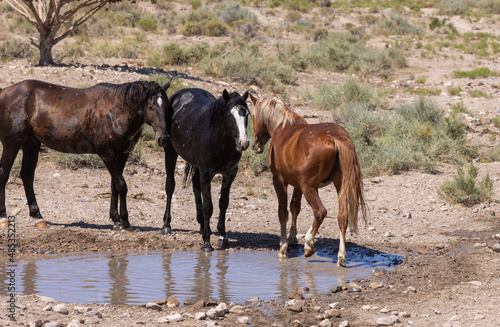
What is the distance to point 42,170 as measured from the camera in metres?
11.4

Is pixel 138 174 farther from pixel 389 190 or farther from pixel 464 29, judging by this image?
pixel 464 29

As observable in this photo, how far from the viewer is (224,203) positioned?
8266 mm

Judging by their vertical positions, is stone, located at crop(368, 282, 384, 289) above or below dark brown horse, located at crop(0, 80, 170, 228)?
below

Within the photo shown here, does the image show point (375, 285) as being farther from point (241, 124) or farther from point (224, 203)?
point (224, 203)

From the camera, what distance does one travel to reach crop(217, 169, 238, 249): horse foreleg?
814 centimetres

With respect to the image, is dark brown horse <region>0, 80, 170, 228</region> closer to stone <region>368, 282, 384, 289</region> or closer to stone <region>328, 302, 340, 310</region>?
stone <region>368, 282, 384, 289</region>

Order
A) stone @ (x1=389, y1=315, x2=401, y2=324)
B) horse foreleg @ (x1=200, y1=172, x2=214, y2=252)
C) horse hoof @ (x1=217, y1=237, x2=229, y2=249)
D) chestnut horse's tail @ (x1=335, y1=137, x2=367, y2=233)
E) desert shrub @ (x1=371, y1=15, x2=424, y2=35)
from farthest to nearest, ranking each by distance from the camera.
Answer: desert shrub @ (x1=371, y1=15, x2=424, y2=35) < horse hoof @ (x1=217, y1=237, x2=229, y2=249) < horse foreleg @ (x1=200, y1=172, x2=214, y2=252) < chestnut horse's tail @ (x1=335, y1=137, x2=367, y2=233) < stone @ (x1=389, y1=315, x2=401, y2=324)

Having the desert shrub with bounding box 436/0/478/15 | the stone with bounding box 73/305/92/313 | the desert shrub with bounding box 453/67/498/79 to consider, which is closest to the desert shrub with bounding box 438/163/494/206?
the stone with bounding box 73/305/92/313

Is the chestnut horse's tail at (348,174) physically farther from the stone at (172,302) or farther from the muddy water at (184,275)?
the stone at (172,302)

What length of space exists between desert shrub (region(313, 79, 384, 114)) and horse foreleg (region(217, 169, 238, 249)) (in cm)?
915

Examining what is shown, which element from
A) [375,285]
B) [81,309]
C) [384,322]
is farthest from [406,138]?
[81,309]

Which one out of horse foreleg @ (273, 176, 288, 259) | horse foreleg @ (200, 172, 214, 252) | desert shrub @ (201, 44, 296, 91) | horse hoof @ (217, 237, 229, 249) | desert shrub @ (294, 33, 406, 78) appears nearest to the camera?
horse foreleg @ (273, 176, 288, 259)

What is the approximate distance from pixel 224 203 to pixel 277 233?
1.45 m

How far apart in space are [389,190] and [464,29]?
2919 cm
